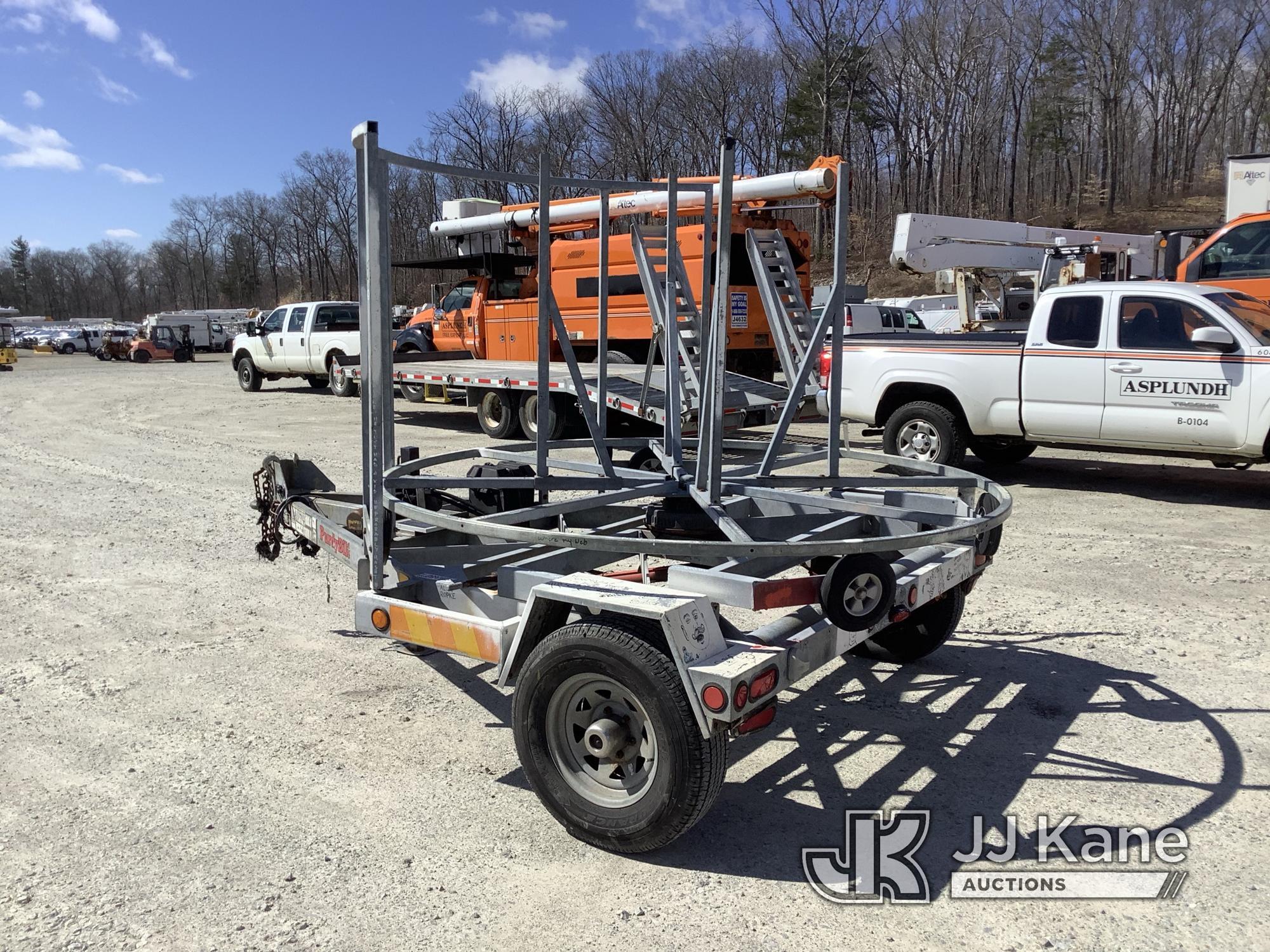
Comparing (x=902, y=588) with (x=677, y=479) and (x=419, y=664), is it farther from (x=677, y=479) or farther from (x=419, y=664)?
(x=419, y=664)

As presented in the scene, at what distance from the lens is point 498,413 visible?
1505 centimetres

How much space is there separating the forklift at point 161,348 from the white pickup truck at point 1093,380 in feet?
142

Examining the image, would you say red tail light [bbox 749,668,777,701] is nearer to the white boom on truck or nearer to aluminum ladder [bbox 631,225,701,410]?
aluminum ladder [bbox 631,225,701,410]

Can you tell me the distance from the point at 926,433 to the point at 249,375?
18548 mm

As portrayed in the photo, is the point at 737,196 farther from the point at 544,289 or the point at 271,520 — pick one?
the point at 544,289

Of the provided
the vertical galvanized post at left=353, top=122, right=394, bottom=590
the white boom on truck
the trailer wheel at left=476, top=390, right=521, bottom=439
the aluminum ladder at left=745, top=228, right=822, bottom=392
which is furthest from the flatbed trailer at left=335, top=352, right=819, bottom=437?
the vertical galvanized post at left=353, top=122, right=394, bottom=590

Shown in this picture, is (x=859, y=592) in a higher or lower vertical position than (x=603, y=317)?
lower

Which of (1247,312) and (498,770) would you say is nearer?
(498,770)

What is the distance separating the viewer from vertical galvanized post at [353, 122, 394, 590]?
151 inches

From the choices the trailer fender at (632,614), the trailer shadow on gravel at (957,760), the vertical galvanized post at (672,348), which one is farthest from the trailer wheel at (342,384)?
the trailer fender at (632,614)

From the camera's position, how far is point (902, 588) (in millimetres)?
3828

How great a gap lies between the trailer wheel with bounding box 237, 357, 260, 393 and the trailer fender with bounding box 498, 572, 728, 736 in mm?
22165

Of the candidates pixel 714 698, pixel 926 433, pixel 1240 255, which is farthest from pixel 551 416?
pixel 714 698

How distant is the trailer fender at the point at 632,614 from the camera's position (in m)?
3.17
